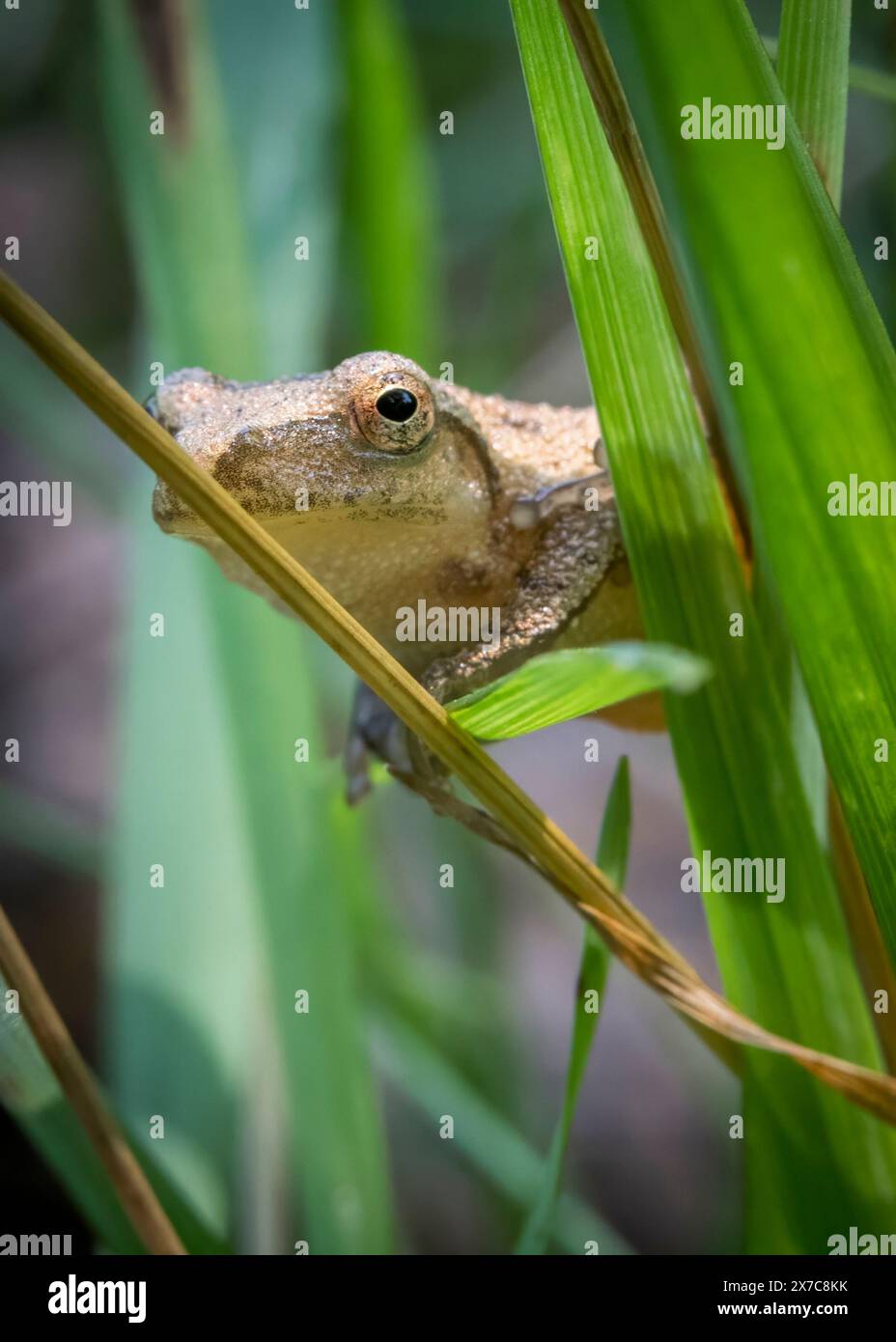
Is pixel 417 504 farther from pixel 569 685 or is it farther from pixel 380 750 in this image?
pixel 569 685

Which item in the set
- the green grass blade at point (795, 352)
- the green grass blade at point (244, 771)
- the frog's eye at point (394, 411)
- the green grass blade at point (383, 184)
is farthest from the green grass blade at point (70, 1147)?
the green grass blade at point (383, 184)

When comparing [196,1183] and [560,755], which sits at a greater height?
[560,755]

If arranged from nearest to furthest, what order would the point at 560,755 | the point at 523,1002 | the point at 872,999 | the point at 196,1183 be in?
the point at 872,999 < the point at 196,1183 < the point at 523,1002 < the point at 560,755

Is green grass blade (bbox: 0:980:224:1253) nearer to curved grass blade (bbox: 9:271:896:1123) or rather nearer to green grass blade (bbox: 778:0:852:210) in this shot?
curved grass blade (bbox: 9:271:896:1123)

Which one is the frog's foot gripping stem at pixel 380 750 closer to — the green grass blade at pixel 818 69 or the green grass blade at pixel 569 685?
the green grass blade at pixel 569 685

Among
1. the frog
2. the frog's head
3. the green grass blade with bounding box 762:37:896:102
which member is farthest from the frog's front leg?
the green grass blade with bounding box 762:37:896:102

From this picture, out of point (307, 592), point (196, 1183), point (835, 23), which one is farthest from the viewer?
point (196, 1183)

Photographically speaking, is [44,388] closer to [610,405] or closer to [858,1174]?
[610,405]

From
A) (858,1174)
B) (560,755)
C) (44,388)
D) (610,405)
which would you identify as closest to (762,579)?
(610,405)
